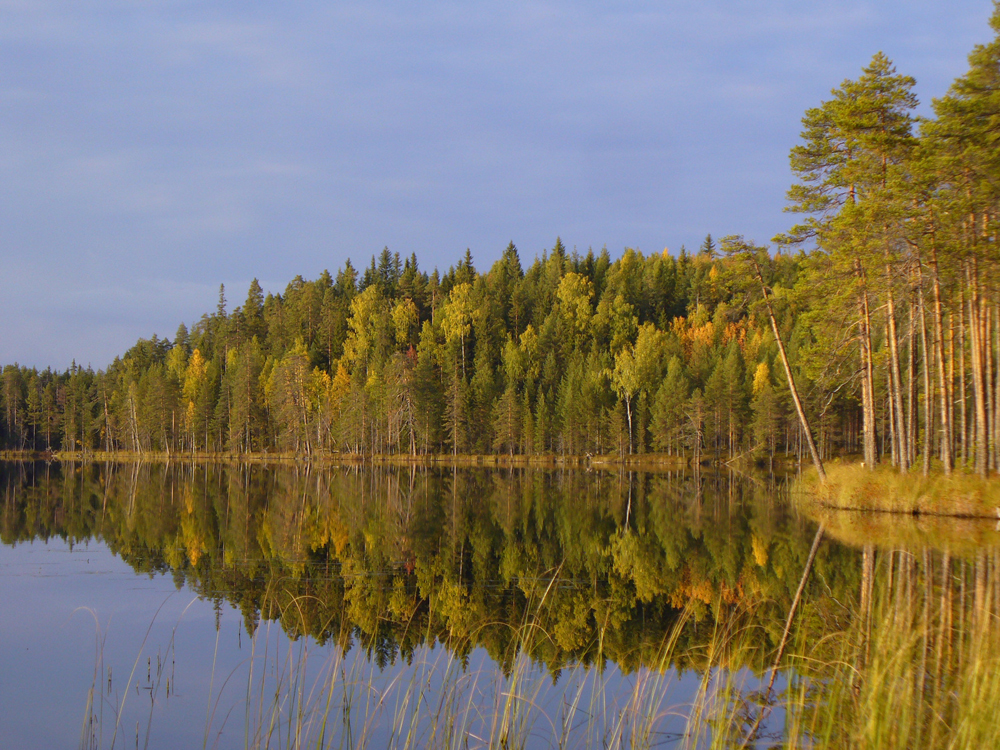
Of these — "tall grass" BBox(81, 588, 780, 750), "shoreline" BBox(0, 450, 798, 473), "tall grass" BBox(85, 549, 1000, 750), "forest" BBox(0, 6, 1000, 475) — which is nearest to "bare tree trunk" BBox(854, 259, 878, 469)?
"forest" BBox(0, 6, 1000, 475)

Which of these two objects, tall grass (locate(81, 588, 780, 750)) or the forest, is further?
the forest

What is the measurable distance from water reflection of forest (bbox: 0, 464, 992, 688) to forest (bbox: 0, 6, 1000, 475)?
25.8 feet

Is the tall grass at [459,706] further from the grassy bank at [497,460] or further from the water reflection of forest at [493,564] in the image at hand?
the grassy bank at [497,460]

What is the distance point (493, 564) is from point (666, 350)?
80.0m

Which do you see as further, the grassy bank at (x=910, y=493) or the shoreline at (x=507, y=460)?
the shoreline at (x=507, y=460)

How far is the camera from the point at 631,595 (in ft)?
44.8

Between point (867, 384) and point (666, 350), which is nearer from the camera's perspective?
point (867, 384)

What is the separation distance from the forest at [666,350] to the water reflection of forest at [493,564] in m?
7.86

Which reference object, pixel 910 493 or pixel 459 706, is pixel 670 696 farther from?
pixel 910 493

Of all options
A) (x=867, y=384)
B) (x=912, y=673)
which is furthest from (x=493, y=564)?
(x=867, y=384)

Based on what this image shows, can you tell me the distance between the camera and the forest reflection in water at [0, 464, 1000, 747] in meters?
6.50

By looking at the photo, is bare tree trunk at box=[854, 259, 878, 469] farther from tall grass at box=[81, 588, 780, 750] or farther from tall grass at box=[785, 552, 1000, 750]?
tall grass at box=[81, 588, 780, 750]

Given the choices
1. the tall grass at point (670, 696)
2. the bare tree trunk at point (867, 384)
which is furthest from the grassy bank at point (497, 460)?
the tall grass at point (670, 696)

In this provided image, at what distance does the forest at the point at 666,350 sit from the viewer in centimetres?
2388
